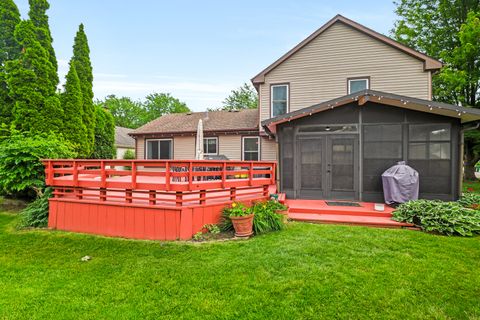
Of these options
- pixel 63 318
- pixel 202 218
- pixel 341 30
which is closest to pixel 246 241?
pixel 202 218

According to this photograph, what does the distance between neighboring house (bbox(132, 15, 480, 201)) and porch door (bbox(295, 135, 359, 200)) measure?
0.03 metres

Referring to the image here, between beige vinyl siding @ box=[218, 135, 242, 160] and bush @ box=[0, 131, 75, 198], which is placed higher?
beige vinyl siding @ box=[218, 135, 242, 160]

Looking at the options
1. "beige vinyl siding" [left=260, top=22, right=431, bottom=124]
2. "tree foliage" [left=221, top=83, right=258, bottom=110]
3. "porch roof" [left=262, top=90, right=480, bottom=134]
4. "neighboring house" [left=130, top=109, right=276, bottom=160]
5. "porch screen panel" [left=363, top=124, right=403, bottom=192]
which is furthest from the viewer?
"tree foliage" [left=221, top=83, right=258, bottom=110]

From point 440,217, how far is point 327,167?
2994 mm

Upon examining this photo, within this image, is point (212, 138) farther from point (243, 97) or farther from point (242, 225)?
point (243, 97)

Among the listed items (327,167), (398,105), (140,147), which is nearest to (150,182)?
(327,167)

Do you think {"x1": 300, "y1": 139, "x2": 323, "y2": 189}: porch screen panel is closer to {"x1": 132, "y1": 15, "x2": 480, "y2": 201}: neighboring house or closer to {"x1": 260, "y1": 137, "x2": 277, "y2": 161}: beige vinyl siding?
{"x1": 132, "y1": 15, "x2": 480, "y2": 201}: neighboring house

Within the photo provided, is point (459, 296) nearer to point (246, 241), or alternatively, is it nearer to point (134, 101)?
point (246, 241)

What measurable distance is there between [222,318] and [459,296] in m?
Answer: 2.79

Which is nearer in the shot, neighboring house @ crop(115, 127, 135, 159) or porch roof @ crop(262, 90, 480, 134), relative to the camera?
porch roof @ crop(262, 90, 480, 134)

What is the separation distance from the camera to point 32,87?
8328mm

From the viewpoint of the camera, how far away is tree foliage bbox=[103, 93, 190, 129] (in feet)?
121

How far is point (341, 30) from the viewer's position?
9.30m

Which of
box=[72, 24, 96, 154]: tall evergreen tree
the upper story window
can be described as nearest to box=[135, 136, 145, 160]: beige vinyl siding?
box=[72, 24, 96, 154]: tall evergreen tree
